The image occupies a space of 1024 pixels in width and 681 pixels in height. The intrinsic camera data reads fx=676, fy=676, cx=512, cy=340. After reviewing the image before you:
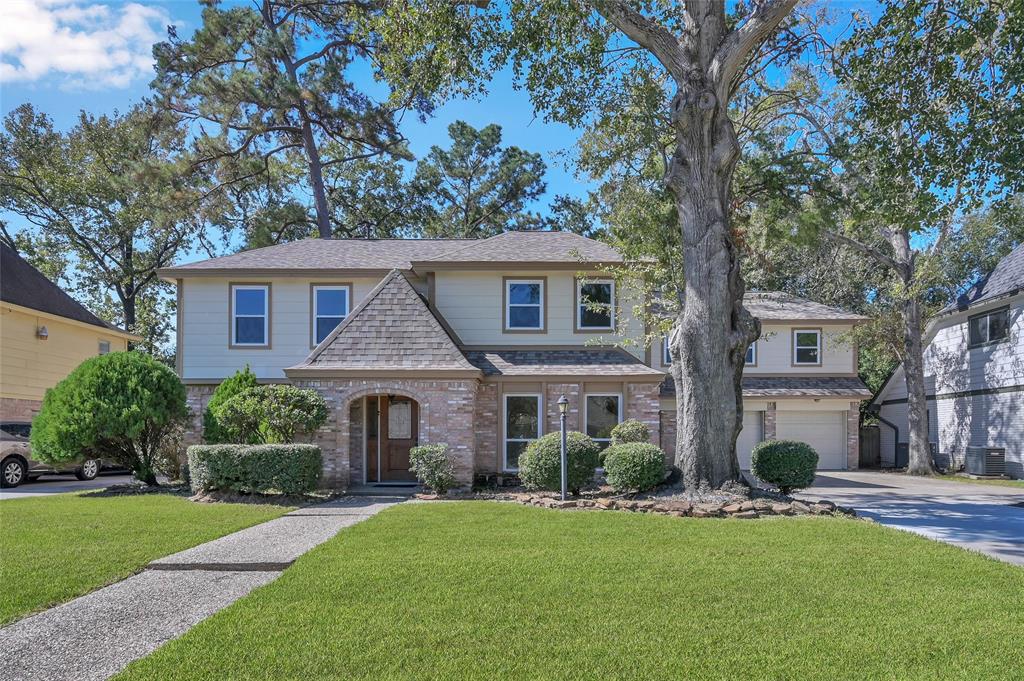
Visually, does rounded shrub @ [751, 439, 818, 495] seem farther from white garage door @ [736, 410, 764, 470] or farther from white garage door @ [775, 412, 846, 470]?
white garage door @ [775, 412, 846, 470]

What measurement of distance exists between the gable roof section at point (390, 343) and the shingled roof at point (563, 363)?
118 centimetres

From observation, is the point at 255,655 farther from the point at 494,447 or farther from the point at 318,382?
the point at 494,447

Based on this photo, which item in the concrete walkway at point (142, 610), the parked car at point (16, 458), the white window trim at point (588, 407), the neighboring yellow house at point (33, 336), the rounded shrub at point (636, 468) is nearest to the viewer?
the concrete walkway at point (142, 610)

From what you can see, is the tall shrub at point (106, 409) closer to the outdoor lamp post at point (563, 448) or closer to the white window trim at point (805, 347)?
the outdoor lamp post at point (563, 448)

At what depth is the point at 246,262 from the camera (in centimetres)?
1680

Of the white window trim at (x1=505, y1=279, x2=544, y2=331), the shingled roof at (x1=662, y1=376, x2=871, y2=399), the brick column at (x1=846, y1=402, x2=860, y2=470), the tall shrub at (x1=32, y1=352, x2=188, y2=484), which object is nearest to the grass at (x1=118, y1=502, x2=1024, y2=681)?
the tall shrub at (x1=32, y1=352, x2=188, y2=484)

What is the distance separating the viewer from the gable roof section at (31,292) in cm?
1861

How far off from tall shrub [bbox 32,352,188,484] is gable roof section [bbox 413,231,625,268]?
19.7 feet

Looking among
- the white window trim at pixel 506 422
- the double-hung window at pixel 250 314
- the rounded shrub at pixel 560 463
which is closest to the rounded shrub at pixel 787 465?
the rounded shrub at pixel 560 463

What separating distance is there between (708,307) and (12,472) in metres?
15.2

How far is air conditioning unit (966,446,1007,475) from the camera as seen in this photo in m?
18.5

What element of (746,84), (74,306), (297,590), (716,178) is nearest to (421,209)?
(74,306)

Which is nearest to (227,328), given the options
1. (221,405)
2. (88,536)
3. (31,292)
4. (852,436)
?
(221,405)

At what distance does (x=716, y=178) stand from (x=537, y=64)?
4.13 m
